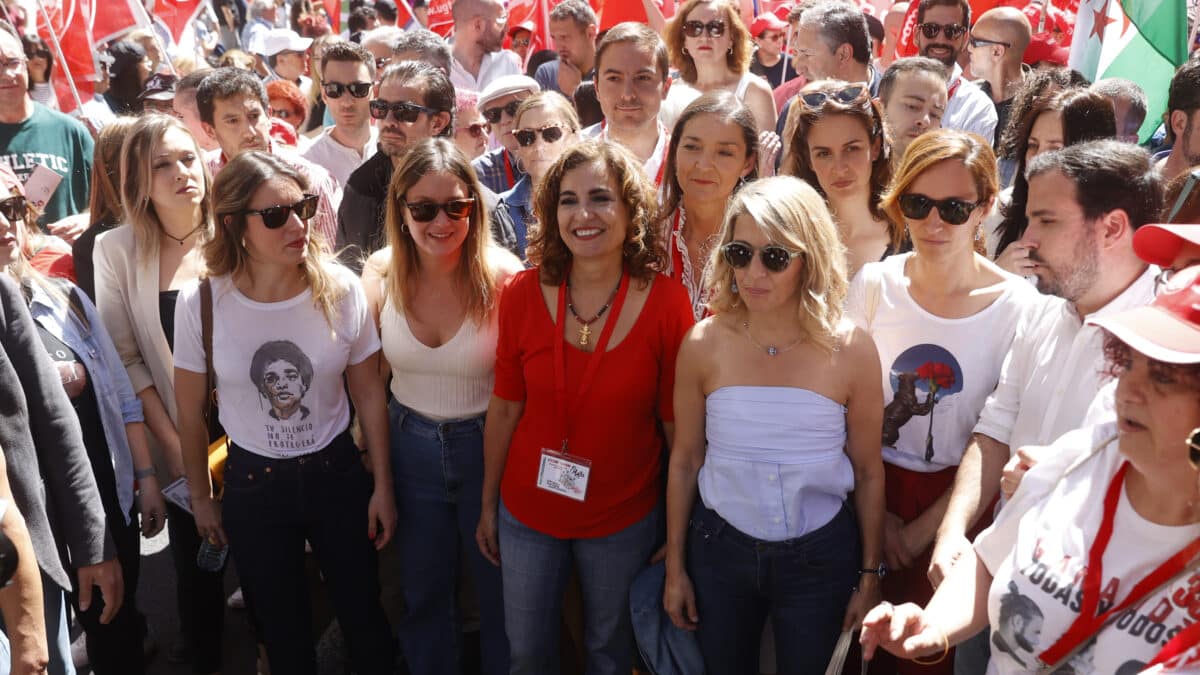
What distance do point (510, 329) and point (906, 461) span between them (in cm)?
122

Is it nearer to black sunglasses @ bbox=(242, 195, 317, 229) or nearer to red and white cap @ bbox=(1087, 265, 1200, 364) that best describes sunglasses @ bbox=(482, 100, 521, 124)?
black sunglasses @ bbox=(242, 195, 317, 229)

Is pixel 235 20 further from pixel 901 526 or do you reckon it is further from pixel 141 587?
pixel 901 526

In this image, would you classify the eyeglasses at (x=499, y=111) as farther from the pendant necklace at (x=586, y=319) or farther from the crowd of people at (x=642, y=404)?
the pendant necklace at (x=586, y=319)

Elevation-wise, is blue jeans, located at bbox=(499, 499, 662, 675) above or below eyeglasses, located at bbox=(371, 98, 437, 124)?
below

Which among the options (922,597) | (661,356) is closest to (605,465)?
(661,356)

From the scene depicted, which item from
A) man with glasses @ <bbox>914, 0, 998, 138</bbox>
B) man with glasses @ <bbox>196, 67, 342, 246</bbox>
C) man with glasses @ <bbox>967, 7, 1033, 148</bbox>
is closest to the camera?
man with glasses @ <bbox>196, 67, 342, 246</bbox>

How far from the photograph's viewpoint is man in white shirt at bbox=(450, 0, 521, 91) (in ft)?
22.4

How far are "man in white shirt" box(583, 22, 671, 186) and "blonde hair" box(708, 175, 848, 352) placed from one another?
174cm

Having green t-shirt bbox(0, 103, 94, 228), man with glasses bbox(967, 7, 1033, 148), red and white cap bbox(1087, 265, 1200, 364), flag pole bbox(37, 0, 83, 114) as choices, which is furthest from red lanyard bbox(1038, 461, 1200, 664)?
flag pole bbox(37, 0, 83, 114)

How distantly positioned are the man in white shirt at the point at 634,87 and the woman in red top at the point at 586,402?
4.85 ft

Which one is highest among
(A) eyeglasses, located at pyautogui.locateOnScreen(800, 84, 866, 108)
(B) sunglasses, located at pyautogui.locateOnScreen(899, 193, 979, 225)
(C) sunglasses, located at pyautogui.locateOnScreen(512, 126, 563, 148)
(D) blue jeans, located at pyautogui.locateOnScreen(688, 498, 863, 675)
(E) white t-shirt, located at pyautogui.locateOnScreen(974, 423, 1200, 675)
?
(A) eyeglasses, located at pyautogui.locateOnScreen(800, 84, 866, 108)

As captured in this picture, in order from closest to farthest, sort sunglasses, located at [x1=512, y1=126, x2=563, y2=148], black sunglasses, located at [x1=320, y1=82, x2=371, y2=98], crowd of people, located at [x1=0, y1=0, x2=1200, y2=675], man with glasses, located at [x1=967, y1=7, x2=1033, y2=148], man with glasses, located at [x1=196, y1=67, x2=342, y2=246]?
1. crowd of people, located at [x1=0, y1=0, x2=1200, y2=675]
2. sunglasses, located at [x1=512, y1=126, x2=563, y2=148]
3. man with glasses, located at [x1=196, y1=67, x2=342, y2=246]
4. black sunglasses, located at [x1=320, y1=82, x2=371, y2=98]
5. man with glasses, located at [x1=967, y1=7, x2=1033, y2=148]

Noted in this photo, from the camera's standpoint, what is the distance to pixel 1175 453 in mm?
1644

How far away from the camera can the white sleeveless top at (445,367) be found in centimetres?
305
